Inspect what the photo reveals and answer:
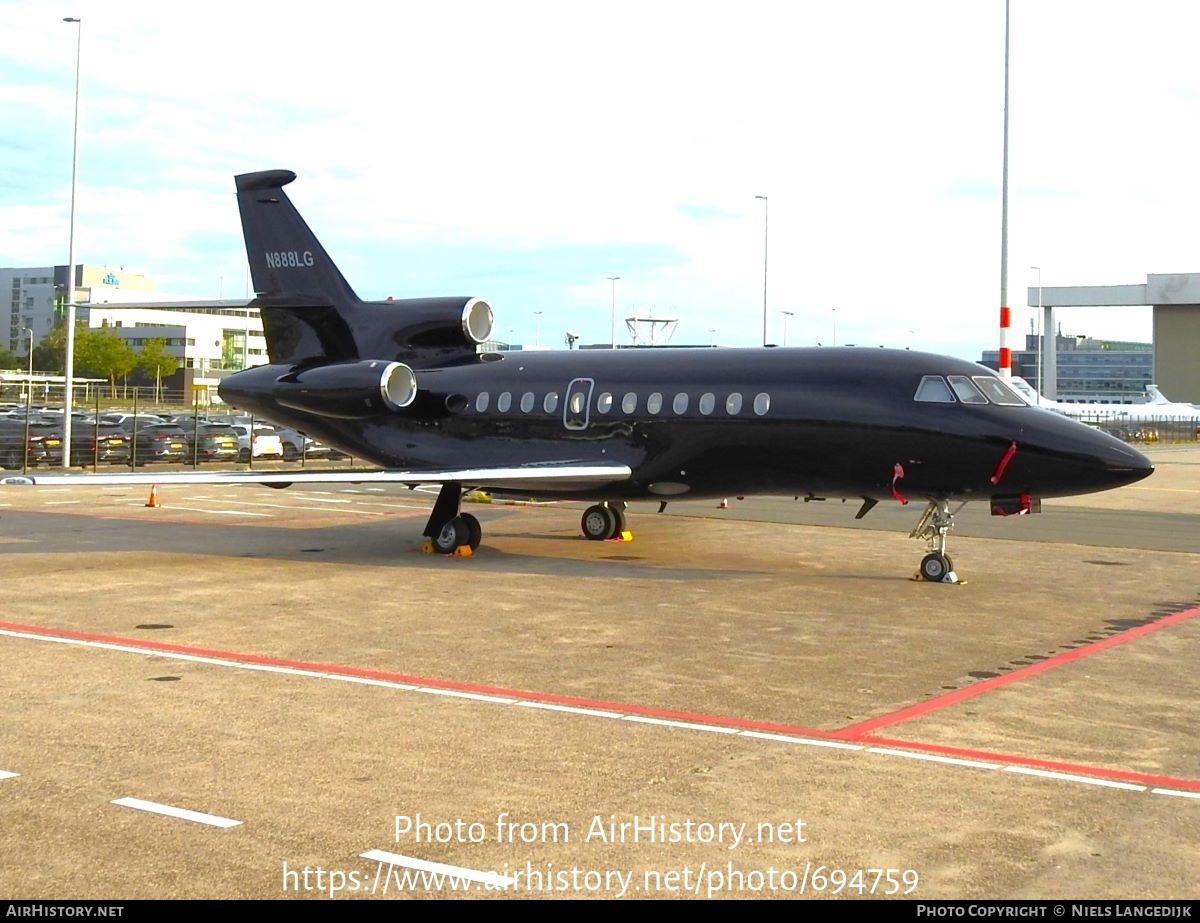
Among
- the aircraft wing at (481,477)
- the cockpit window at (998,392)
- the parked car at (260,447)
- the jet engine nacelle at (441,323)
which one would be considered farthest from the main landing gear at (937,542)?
the parked car at (260,447)

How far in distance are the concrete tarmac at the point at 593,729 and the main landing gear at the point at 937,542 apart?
0.30 metres

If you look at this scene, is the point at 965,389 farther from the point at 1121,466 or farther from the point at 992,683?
the point at 992,683

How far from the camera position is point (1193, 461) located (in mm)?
58469

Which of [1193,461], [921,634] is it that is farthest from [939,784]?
[1193,461]

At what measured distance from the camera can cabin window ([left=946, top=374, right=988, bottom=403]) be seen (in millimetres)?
18250

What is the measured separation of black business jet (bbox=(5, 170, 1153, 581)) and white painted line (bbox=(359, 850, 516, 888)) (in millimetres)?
10821

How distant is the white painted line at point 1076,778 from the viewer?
8.38 metres

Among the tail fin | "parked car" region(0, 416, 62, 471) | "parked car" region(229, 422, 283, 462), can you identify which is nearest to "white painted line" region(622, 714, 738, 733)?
the tail fin

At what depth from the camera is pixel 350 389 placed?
A: 878 inches

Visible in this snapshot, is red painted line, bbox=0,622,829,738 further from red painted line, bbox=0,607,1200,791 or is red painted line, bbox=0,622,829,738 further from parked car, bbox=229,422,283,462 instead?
parked car, bbox=229,422,283,462

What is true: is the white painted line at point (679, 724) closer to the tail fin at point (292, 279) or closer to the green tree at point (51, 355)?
the tail fin at point (292, 279)

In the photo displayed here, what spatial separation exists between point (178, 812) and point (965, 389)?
13515mm

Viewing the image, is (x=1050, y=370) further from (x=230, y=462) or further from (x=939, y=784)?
(x=939, y=784)

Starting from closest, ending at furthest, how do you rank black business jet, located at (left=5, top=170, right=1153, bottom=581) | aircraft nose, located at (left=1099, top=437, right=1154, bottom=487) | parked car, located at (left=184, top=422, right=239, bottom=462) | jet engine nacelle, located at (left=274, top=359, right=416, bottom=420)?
aircraft nose, located at (left=1099, top=437, right=1154, bottom=487), black business jet, located at (left=5, top=170, right=1153, bottom=581), jet engine nacelle, located at (left=274, top=359, right=416, bottom=420), parked car, located at (left=184, top=422, right=239, bottom=462)
